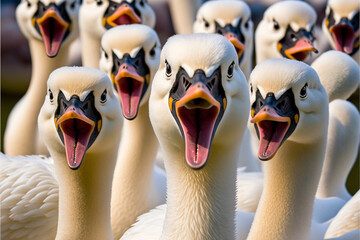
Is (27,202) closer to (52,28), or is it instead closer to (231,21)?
(52,28)

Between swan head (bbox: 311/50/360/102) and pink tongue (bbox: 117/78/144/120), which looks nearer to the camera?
pink tongue (bbox: 117/78/144/120)

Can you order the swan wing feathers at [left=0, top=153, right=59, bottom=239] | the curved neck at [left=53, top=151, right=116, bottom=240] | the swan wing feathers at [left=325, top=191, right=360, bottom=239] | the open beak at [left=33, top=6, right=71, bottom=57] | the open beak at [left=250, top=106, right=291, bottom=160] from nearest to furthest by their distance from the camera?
the open beak at [left=250, top=106, right=291, bottom=160] < the curved neck at [left=53, top=151, right=116, bottom=240] < the swan wing feathers at [left=325, top=191, right=360, bottom=239] < the swan wing feathers at [left=0, top=153, right=59, bottom=239] < the open beak at [left=33, top=6, right=71, bottom=57]

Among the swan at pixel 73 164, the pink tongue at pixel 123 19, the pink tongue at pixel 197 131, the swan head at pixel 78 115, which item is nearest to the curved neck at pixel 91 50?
the pink tongue at pixel 123 19

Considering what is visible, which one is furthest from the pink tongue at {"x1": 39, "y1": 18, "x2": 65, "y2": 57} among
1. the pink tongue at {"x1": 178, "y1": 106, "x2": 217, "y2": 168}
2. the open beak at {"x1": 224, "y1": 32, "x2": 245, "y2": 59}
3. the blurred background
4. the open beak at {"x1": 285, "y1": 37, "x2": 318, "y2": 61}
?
the blurred background

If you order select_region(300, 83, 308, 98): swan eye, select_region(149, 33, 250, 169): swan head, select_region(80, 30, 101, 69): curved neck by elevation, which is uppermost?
select_region(149, 33, 250, 169): swan head

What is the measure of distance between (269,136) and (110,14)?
2895mm

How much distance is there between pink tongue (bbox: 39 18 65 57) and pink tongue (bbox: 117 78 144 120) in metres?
1.54

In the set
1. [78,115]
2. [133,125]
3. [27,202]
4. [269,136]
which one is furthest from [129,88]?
[269,136]

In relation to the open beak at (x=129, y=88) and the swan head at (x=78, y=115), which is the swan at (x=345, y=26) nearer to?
the open beak at (x=129, y=88)

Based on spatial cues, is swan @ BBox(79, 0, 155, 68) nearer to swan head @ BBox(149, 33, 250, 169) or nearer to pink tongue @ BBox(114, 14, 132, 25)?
pink tongue @ BBox(114, 14, 132, 25)

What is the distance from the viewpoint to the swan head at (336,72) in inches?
236

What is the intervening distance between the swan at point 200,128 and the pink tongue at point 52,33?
304 centimetres

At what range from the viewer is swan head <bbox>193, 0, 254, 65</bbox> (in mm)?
6926

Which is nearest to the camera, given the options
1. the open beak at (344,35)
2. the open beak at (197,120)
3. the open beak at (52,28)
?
the open beak at (197,120)
